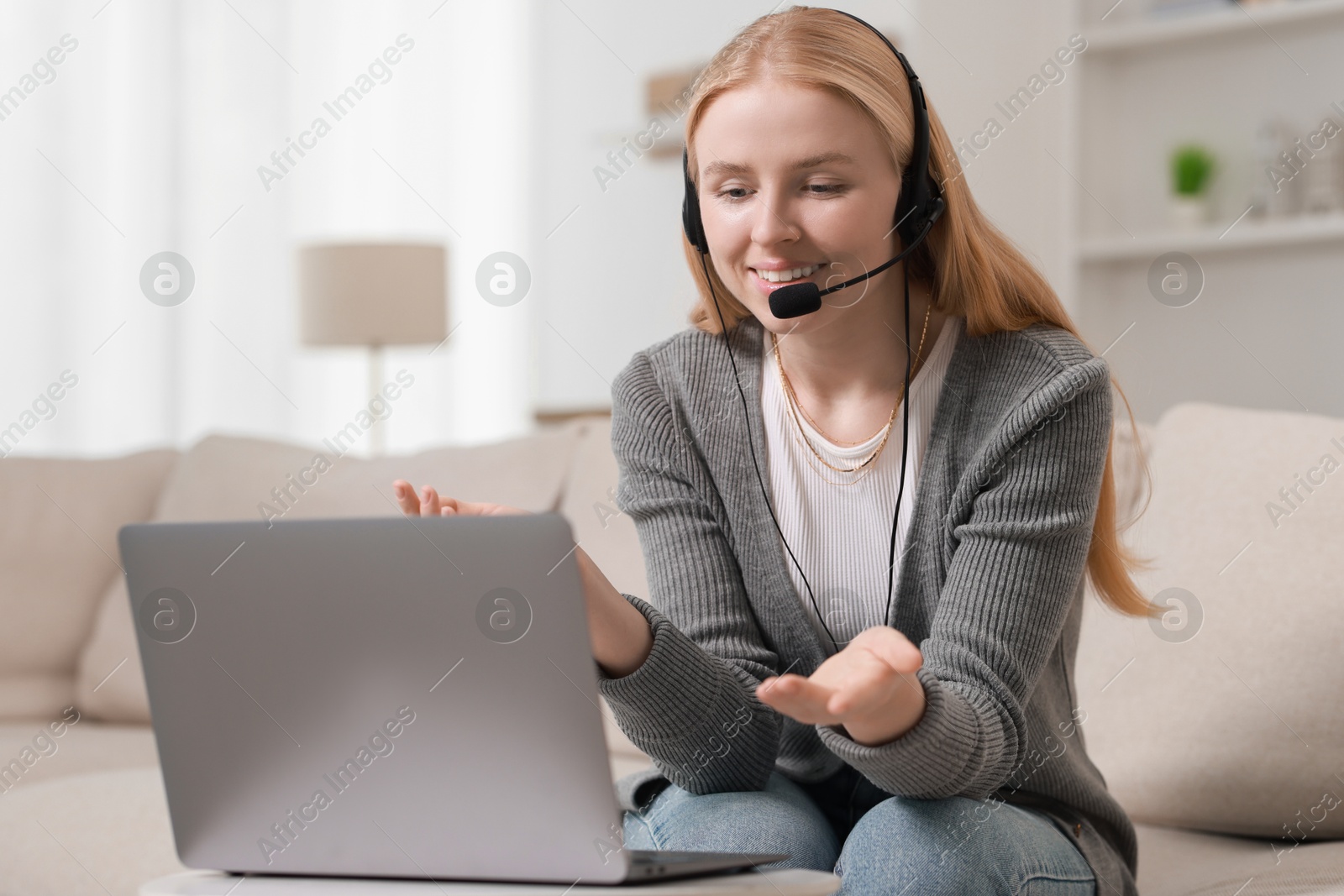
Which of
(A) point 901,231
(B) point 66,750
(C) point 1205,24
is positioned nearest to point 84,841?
(B) point 66,750

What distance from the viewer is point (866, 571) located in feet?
3.38

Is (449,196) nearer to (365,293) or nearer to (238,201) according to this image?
(238,201)

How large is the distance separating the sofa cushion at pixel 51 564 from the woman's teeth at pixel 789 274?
1.39 meters

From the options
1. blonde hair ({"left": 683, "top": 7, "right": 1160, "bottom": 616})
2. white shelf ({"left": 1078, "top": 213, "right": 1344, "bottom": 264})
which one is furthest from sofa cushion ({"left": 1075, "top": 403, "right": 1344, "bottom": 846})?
white shelf ({"left": 1078, "top": 213, "right": 1344, "bottom": 264})

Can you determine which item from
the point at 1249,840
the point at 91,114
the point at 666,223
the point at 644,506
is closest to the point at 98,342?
the point at 91,114

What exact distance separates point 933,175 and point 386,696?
0.62 m

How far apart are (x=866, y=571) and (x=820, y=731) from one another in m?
0.23

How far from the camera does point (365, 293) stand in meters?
2.64

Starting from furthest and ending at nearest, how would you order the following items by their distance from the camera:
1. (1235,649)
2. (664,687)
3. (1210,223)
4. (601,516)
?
(1210,223) → (601,516) → (1235,649) → (664,687)

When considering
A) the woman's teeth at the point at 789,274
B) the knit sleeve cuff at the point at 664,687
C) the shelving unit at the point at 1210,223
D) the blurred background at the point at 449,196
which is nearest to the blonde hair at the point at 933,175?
the woman's teeth at the point at 789,274

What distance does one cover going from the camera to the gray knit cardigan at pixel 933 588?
0.89 m

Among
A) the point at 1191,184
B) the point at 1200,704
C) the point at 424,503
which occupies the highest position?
the point at 1191,184

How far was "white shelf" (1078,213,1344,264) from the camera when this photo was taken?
100 inches

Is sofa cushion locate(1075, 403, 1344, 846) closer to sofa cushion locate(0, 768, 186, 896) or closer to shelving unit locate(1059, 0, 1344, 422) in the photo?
sofa cushion locate(0, 768, 186, 896)
